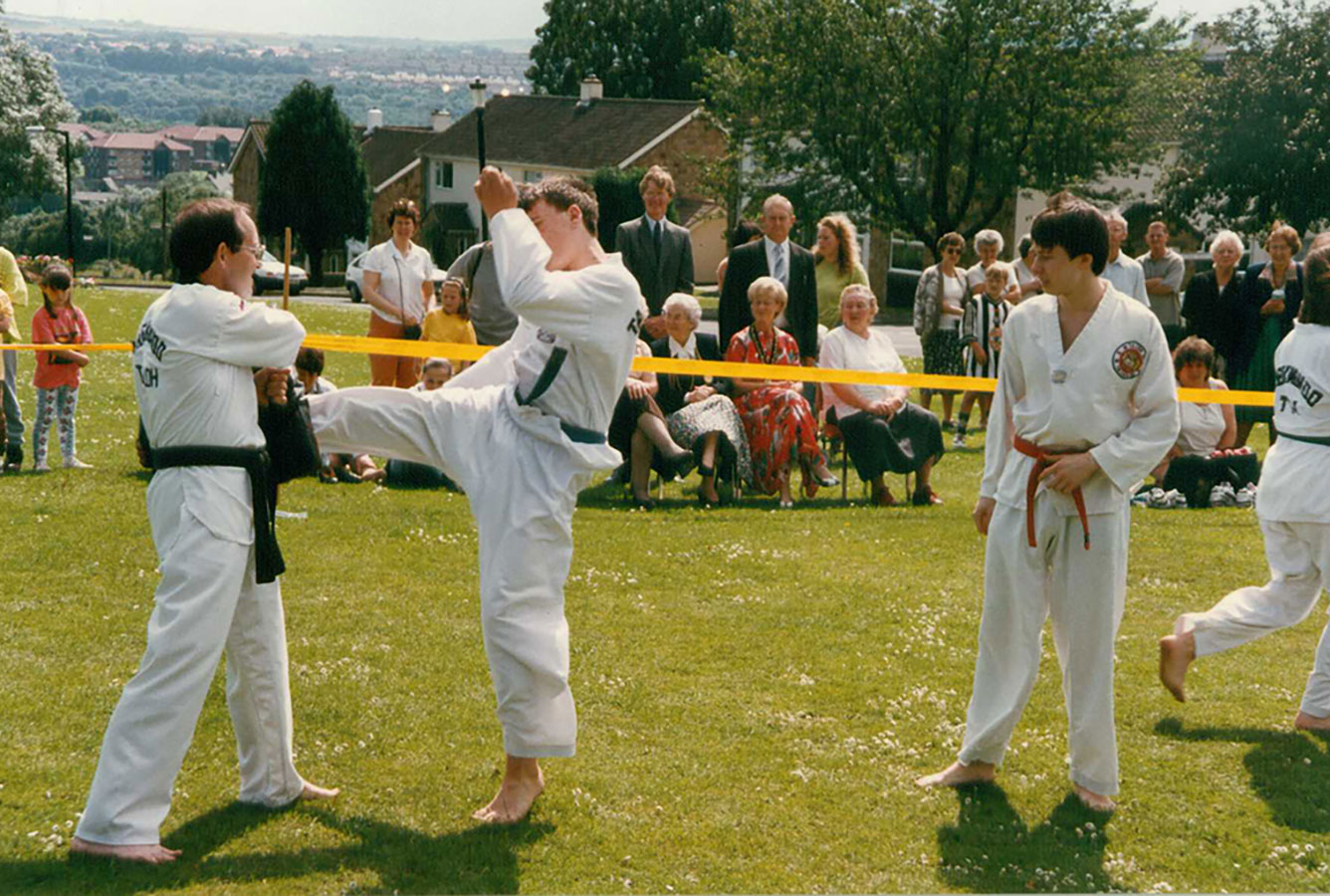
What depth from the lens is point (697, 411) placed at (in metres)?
12.0

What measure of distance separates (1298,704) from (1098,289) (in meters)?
2.78

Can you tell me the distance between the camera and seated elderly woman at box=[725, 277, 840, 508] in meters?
12.1

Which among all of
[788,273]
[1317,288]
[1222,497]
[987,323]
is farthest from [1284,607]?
[987,323]

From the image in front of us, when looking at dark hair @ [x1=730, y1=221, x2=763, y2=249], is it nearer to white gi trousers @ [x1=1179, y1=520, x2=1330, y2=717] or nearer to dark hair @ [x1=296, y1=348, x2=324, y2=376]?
dark hair @ [x1=296, y1=348, x2=324, y2=376]

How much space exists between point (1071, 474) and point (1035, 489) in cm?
18

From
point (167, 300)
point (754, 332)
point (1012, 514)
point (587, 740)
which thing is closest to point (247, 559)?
point (167, 300)

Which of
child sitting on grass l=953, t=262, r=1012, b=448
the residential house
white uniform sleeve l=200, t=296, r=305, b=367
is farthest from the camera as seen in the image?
the residential house

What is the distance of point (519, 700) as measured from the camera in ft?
17.8

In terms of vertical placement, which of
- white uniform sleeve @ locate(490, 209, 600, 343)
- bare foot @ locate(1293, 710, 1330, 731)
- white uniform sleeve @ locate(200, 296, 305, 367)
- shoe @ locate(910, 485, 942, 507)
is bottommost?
shoe @ locate(910, 485, 942, 507)

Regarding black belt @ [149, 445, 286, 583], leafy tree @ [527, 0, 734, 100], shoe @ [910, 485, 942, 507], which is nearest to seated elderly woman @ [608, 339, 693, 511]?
shoe @ [910, 485, 942, 507]

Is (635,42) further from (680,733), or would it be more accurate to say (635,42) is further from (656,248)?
(680,733)

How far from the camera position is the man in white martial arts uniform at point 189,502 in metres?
4.93

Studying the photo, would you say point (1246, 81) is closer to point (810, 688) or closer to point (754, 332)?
point (754, 332)

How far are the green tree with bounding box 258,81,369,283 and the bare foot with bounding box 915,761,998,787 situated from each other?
69.1 m
